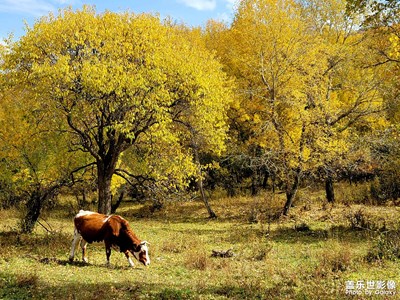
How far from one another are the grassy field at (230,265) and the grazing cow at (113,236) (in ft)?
1.68

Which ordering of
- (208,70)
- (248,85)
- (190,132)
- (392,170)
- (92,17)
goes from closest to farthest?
(92,17)
(190,132)
(208,70)
(392,170)
(248,85)

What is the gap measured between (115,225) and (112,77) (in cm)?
618

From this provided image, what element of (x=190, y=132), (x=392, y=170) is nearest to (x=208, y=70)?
(x=190, y=132)

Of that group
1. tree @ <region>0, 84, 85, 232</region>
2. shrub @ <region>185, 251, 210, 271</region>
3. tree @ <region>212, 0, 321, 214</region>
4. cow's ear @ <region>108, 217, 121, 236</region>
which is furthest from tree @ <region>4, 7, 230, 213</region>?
tree @ <region>212, 0, 321, 214</region>

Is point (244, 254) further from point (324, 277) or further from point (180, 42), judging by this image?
point (180, 42)

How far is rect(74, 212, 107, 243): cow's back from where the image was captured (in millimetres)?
14781

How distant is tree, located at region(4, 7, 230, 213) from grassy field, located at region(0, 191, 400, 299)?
16.1 ft

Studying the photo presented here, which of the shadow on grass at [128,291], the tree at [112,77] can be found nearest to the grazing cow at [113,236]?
the shadow on grass at [128,291]

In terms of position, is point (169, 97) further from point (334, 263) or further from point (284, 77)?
point (284, 77)

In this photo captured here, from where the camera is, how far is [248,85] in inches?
1276

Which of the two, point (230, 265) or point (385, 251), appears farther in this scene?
point (230, 265)

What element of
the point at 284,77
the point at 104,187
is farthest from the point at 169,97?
the point at 284,77

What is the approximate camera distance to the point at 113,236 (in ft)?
48.0

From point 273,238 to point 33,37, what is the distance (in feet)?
50.9
